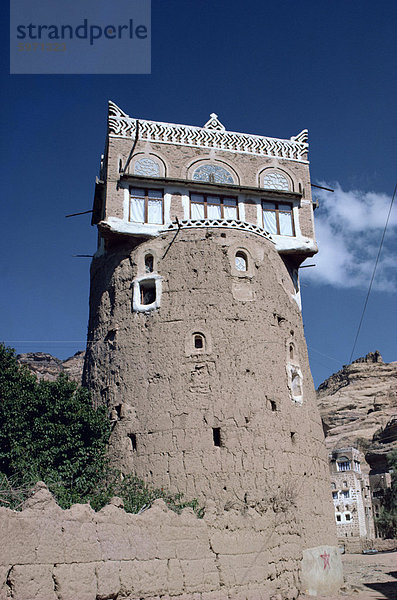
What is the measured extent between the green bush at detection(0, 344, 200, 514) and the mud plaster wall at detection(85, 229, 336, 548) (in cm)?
53

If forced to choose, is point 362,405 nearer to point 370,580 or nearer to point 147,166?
point 370,580

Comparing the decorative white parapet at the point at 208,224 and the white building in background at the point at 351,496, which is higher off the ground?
the decorative white parapet at the point at 208,224

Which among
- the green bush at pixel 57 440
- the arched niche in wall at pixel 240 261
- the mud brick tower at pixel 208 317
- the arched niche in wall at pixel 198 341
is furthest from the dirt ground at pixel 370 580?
the arched niche in wall at pixel 240 261

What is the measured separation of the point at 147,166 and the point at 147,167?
4cm

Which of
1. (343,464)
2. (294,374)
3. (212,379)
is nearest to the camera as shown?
(212,379)

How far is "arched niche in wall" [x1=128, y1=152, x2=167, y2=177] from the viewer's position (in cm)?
2186

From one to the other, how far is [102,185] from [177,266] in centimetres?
496

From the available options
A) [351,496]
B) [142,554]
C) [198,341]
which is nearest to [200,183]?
[198,341]

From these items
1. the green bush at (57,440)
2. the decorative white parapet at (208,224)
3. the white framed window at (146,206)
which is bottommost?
the green bush at (57,440)

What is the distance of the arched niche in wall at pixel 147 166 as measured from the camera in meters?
21.9

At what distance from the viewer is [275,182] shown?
2331 centimetres

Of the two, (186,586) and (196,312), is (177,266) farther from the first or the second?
(186,586)

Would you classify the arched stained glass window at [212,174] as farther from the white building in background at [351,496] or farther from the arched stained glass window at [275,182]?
the white building in background at [351,496]

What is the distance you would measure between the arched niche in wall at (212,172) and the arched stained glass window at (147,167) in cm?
120
